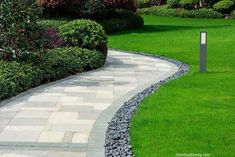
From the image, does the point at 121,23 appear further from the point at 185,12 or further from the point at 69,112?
the point at 69,112

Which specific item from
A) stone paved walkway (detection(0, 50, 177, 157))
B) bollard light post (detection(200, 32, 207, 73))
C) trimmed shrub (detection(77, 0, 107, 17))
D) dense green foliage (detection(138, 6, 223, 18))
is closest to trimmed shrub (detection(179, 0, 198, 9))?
dense green foliage (detection(138, 6, 223, 18))

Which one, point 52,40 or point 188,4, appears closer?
point 52,40

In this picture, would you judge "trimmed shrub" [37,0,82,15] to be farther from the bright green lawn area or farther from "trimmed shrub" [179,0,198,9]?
"trimmed shrub" [179,0,198,9]

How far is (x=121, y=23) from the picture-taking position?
30.5 m

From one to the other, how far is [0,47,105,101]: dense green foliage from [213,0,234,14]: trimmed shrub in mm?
27285

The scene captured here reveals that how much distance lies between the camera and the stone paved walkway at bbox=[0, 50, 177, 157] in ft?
25.0

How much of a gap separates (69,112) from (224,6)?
33.9m

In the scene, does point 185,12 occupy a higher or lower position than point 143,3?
lower

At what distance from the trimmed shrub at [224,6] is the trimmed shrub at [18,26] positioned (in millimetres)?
29861

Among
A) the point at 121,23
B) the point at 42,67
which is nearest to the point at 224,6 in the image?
the point at 121,23

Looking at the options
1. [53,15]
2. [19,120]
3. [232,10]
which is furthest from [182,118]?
[232,10]

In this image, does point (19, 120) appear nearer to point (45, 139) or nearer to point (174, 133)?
point (45, 139)

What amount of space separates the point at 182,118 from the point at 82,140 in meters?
2.08

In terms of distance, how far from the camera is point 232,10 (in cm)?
4250
